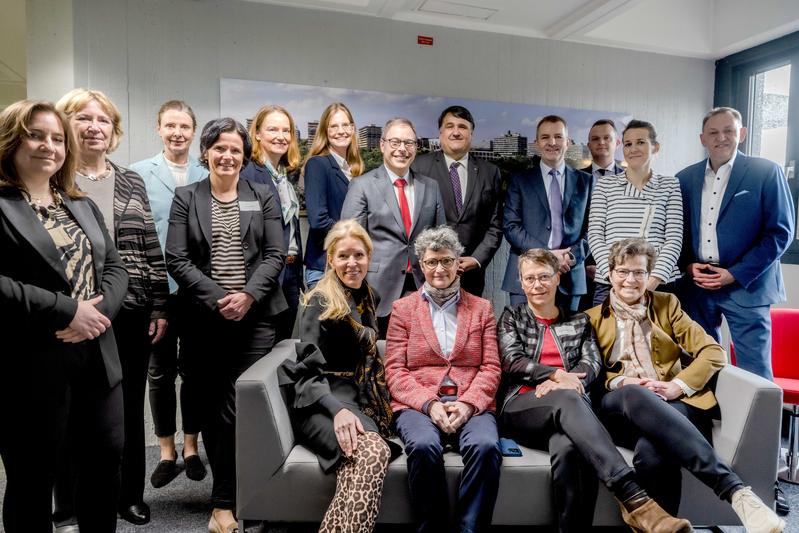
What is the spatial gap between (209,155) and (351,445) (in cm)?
136

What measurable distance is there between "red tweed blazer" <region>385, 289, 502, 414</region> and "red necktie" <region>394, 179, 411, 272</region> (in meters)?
0.49

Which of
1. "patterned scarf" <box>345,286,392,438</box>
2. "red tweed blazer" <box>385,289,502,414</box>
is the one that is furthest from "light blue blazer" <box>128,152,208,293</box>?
"red tweed blazer" <box>385,289,502,414</box>

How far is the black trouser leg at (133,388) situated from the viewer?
7.20ft

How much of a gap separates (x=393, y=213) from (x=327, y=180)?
0.48 meters

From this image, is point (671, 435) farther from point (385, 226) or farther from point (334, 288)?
point (385, 226)

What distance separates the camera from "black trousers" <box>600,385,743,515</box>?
196 cm

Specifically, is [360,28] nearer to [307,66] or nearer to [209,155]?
[307,66]

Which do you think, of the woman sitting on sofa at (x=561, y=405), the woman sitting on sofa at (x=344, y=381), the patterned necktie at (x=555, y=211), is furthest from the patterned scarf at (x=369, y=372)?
the patterned necktie at (x=555, y=211)

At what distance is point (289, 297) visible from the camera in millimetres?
2967

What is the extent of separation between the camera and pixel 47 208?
1694mm

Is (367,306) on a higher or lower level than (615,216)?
lower

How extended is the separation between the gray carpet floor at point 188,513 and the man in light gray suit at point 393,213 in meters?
1.08

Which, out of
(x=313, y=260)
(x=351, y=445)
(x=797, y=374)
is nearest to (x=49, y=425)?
(x=351, y=445)

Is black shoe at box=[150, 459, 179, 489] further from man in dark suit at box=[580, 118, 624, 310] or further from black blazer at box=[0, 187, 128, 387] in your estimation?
man in dark suit at box=[580, 118, 624, 310]
